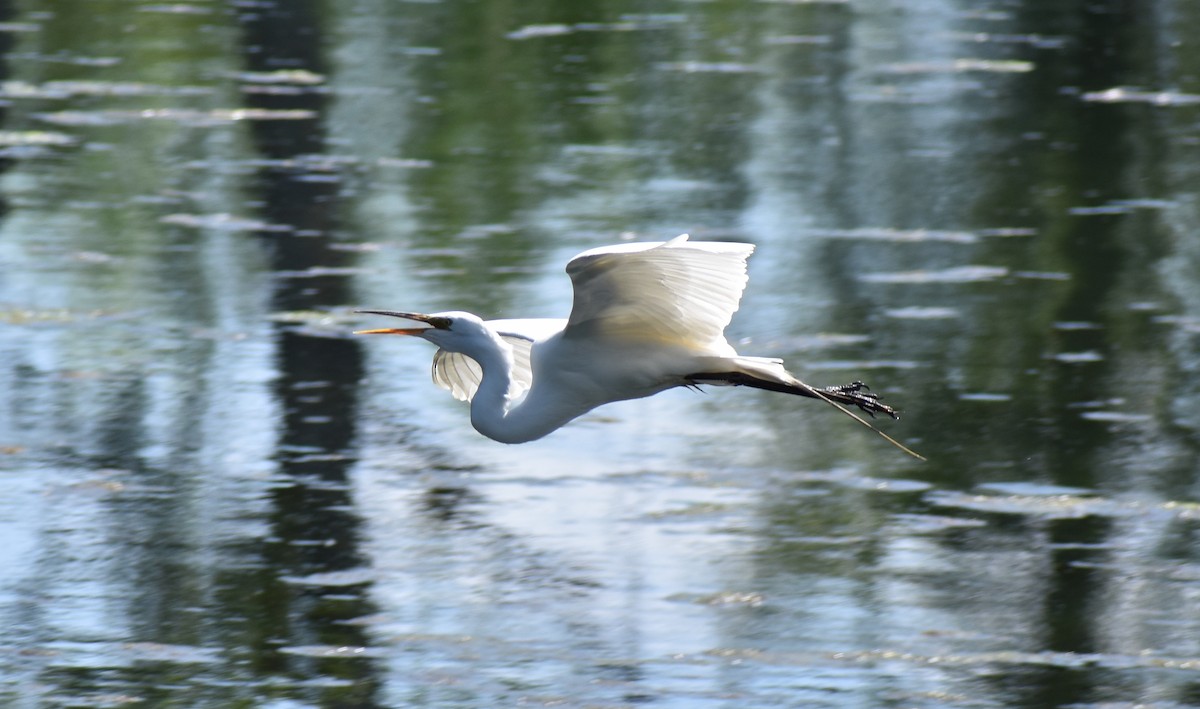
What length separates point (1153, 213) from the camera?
37.8 ft

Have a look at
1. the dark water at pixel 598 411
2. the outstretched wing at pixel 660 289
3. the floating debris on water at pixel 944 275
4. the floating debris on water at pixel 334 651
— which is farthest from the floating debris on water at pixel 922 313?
the outstretched wing at pixel 660 289

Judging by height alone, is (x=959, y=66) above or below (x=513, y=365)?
below

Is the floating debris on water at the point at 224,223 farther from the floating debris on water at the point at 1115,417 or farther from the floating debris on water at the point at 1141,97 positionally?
the floating debris on water at the point at 1141,97

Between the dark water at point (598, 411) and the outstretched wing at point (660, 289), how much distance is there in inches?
55.5

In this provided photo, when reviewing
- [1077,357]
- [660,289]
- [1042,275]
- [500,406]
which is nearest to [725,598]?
[500,406]

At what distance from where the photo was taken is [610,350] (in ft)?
16.8

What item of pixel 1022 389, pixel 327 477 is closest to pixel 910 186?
pixel 1022 389

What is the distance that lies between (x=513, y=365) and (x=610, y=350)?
0.37 meters

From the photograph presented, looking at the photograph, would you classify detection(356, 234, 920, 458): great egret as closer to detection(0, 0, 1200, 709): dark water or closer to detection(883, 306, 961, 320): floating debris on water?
detection(0, 0, 1200, 709): dark water

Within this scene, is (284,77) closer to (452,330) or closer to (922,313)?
(922,313)

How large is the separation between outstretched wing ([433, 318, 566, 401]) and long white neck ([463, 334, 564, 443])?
0.55 ft

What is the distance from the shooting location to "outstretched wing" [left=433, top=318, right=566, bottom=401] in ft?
17.8

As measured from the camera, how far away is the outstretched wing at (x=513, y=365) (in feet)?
17.8

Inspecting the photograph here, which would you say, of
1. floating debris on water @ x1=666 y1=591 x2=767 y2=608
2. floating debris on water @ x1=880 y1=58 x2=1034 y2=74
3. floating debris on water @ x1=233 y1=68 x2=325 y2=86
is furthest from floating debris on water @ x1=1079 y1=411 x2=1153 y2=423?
A: floating debris on water @ x1=233 y1=68 x2=325 y2=86
